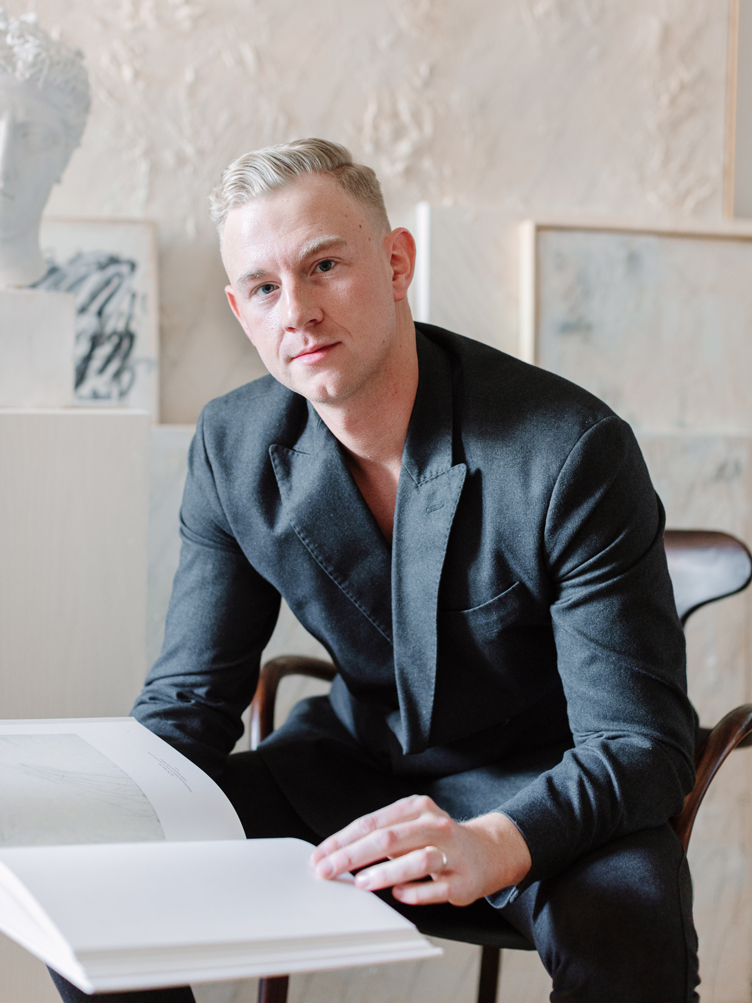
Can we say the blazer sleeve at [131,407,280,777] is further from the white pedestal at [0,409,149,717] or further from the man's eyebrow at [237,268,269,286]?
the man's eyebrow at [237,268,269,286]

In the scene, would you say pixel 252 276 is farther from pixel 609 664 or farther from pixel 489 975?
pixel 489 975

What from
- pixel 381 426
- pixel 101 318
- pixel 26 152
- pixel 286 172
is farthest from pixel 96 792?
pixel 101 318

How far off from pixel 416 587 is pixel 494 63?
126 cm

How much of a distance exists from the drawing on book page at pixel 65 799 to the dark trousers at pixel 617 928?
17 cm

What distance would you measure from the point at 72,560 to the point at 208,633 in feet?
0.66

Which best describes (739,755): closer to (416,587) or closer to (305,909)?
(416,587)

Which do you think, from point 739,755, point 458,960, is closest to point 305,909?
point 458,960

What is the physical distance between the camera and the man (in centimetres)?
83

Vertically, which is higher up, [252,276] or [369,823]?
[252,276]

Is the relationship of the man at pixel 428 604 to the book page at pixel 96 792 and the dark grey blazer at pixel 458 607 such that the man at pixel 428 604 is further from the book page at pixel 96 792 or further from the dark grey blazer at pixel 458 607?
the book page at pixel 96 792

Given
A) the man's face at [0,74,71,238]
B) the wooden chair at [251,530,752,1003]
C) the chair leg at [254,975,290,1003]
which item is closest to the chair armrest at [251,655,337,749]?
the wooden chair at [251,530,752,1003]

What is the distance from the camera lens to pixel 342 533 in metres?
1.11

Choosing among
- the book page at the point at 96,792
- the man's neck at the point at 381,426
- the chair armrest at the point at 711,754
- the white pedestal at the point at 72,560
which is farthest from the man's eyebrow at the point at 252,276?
the chair armrest at the point at 711,754

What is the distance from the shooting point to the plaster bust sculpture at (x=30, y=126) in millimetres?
1213
